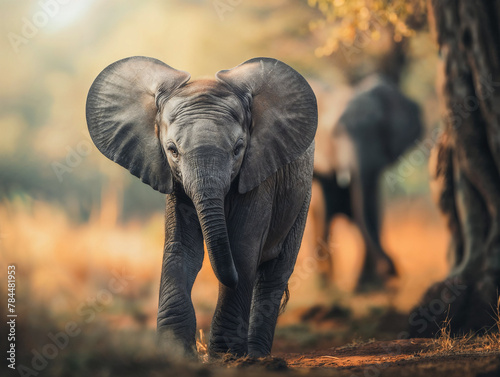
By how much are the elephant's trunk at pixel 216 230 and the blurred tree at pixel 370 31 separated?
4.87 m

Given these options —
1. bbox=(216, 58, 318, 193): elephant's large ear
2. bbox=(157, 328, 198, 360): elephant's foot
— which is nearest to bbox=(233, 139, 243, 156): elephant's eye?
bbox=(216, 58, 318, 193): elephant's large ear

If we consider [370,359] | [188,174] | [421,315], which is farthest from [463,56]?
[188,174]

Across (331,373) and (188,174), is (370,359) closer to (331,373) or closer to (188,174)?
(331,373)

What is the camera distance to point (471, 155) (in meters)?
7.31

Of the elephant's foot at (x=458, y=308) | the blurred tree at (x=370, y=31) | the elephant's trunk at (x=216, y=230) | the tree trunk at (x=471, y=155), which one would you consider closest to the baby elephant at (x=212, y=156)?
the elephant's trunk at (x=216, y=230)

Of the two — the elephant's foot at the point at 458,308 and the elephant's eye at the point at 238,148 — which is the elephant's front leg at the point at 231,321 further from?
the elephant's foot at the point at 458,308

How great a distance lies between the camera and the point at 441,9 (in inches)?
293

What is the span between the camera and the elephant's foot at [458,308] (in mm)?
7016

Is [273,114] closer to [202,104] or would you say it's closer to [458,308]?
[202,104]

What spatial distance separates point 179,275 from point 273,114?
4.40 feet

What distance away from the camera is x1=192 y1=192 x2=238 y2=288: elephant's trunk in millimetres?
4641

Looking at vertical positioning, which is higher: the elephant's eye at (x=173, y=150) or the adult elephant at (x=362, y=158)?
the adult elephant at (x=362, y=158)

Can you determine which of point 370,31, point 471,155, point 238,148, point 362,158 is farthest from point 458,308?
point 370,31

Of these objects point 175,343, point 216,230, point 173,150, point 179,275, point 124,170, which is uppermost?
point 124,170
